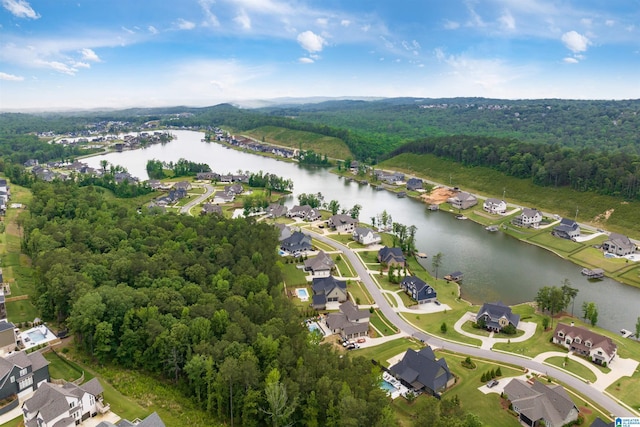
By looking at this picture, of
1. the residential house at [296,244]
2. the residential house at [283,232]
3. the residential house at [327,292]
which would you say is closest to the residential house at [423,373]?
the residential house at [327,292]

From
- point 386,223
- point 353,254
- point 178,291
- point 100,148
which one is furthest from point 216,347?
point 100,148

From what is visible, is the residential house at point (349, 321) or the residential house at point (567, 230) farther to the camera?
the residential house at point (567, 230)

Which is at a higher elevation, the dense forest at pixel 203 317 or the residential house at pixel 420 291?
the dense forest at pixel 203 317

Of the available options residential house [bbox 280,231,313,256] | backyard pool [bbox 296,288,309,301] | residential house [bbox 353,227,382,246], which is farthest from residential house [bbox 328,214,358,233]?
backyard pool [bbox 296,288,309,301]

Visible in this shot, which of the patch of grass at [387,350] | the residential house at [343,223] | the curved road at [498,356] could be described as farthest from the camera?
the residential house at [343,223]

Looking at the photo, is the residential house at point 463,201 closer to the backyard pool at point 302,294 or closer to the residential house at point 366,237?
the residential house at point 366,237

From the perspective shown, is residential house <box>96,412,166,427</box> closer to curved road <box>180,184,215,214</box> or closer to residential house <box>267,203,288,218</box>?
residential house <box>267,203,288,218</box>
